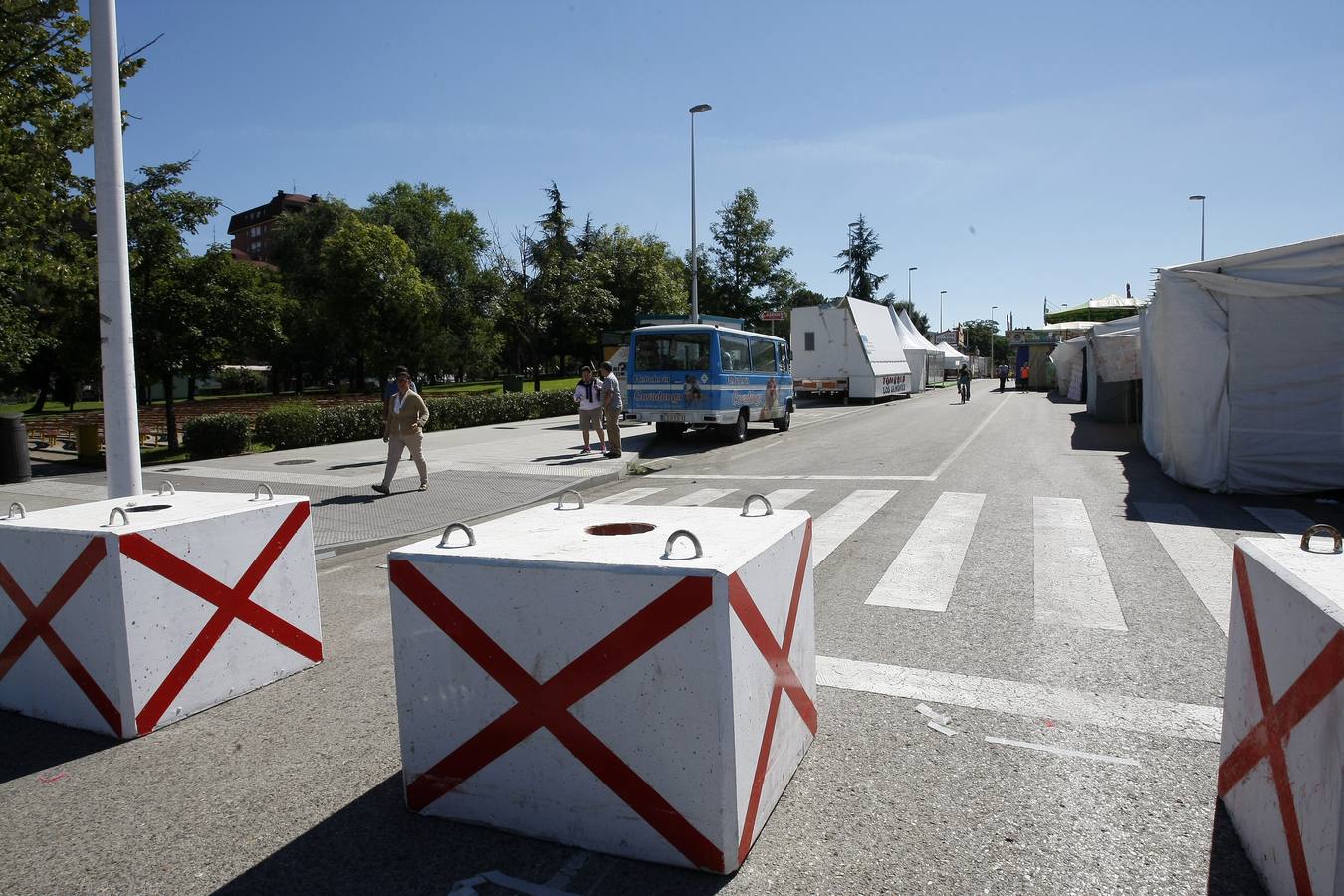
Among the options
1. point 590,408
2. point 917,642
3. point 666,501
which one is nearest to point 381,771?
point 917,642

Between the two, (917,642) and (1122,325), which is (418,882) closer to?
(917,642)

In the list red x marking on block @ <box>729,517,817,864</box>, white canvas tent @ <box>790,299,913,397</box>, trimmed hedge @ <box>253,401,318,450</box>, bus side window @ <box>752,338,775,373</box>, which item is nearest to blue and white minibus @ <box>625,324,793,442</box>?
bus side window @ <box>752,338,775,373</box>

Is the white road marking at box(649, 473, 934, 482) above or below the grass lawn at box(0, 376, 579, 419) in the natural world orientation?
below

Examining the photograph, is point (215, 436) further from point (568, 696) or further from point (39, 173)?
point (568, 696)

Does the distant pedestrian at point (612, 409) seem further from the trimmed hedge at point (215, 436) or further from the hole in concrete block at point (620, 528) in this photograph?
the hole in concrete block at point (620, 528)

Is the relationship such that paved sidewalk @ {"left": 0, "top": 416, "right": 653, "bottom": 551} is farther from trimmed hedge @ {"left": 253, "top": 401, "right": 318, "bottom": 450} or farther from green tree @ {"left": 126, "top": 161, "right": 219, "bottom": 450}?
green tree @ {"left": 126, "top": 161, "right": 219, "bottom": 450}

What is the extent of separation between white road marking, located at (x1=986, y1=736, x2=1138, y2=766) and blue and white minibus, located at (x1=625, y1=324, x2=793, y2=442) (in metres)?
14.6

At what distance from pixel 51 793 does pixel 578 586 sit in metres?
2.56

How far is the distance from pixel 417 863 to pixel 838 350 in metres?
33.6

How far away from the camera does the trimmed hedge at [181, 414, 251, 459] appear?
16266mm

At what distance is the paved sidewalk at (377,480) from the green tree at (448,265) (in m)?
19.7

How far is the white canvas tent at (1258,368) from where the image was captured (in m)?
10.5

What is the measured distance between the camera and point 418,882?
9.26 feet

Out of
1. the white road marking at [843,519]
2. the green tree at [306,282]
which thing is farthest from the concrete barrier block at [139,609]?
the green tree at [306,282]
